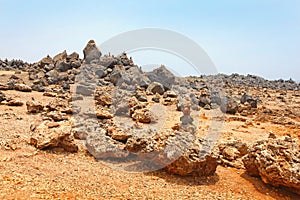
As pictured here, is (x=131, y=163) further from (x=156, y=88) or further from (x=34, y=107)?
(x=156, y=88)

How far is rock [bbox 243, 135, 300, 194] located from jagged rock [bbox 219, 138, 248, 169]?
63 cm

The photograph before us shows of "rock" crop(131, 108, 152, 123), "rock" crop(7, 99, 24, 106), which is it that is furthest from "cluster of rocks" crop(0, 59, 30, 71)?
"rock" crop(131, 108, 152, 123)

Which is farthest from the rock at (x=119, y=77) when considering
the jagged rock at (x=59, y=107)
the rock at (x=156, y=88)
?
the jagged rock at (x=59, y=107)

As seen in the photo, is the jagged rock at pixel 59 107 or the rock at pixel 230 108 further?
the rock at pixel 230 108

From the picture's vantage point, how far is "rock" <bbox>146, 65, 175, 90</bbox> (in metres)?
21.4

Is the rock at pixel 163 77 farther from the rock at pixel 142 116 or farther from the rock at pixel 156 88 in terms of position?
the rock at pixel 142 116

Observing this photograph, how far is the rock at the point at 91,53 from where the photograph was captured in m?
21.1

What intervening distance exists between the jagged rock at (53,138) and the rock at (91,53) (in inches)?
591

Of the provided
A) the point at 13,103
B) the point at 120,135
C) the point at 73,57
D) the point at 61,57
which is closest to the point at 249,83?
the point at 73,57

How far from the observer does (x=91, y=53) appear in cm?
2108

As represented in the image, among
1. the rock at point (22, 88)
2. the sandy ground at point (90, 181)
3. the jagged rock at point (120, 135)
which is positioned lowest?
the sandy ground at point (90, 181)

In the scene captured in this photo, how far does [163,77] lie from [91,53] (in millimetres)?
5604

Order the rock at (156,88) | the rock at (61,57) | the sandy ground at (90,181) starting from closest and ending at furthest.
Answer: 1. the sandy ground at (90,181)
2. the rock at (156,88)
3. the rock at (61,57)

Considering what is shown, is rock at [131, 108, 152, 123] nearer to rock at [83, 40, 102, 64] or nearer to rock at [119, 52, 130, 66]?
rock at [83, 40, 102, 64]
